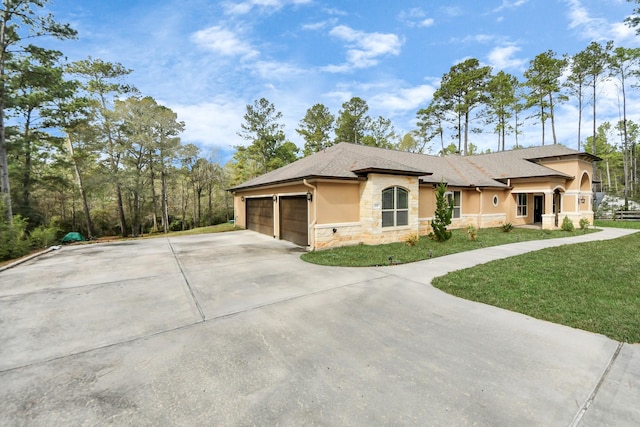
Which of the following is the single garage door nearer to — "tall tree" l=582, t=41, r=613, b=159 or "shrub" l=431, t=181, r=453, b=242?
"shrub" l=431, t=181, r=453, b=242

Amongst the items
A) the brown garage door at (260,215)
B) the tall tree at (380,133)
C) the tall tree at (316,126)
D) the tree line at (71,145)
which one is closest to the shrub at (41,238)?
the tree line at (71,145)

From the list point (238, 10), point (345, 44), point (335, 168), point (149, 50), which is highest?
point (345, 44)

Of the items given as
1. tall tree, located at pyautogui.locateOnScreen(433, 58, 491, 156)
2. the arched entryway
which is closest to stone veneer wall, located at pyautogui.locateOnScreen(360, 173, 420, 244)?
the arched entryway

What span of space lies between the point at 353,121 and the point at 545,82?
21369mm

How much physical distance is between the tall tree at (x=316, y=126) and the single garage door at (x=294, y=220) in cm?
2385

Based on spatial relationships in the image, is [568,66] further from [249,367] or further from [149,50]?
[249,367]

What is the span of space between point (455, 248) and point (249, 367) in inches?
400

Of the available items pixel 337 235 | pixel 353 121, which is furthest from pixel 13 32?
pixel 353 121

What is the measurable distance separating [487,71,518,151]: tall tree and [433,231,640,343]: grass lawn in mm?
24666

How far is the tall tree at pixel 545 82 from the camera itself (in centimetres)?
2572

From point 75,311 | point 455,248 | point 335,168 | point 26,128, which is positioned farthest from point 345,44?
point 26,128

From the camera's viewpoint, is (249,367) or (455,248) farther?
(455,248)

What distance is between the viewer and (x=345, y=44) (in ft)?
45.9

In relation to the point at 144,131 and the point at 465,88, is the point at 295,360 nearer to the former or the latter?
the point at 144,131
